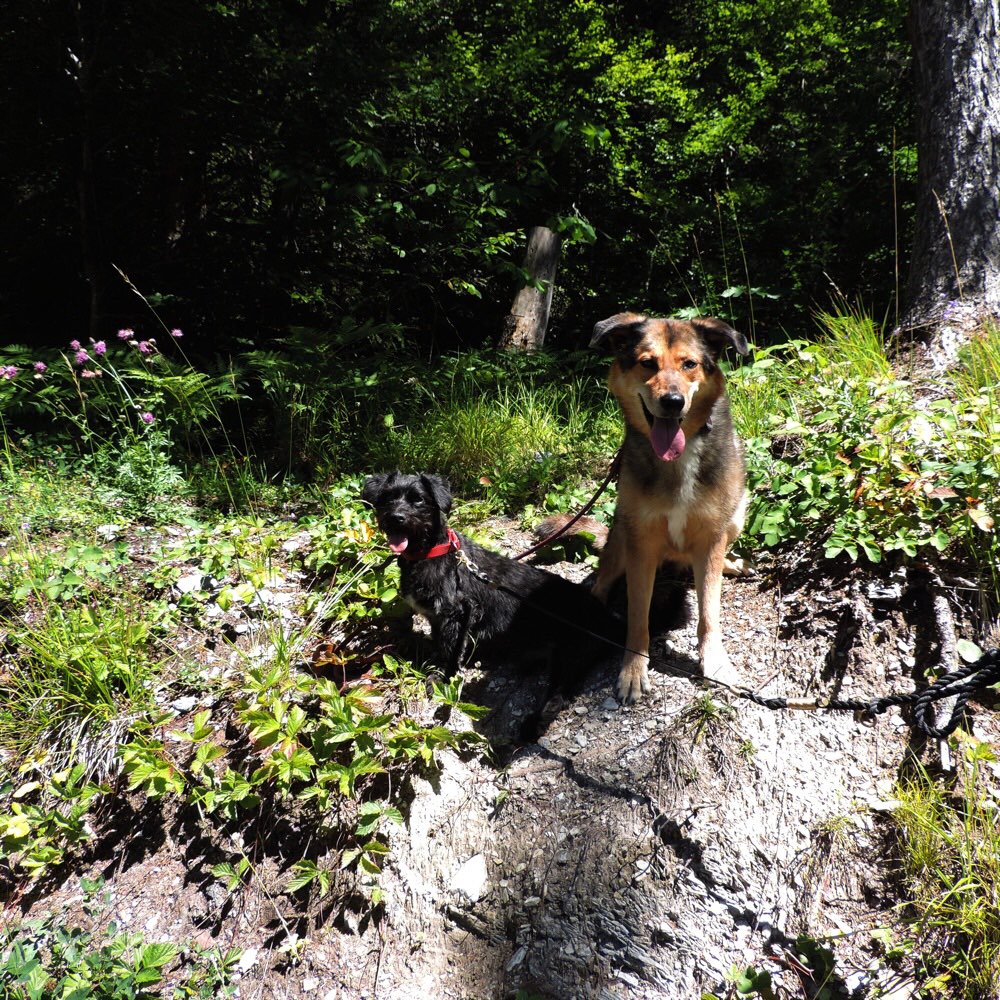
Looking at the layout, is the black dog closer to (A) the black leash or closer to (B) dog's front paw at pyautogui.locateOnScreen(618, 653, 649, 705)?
(B) dog's front paw at pyautogui.locateOnScreen(618, 653, 649, 705)

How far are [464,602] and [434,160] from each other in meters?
5.71

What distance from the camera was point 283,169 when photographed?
17.2ft

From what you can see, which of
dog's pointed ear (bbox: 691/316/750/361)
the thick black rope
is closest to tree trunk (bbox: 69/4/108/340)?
dog's pointed ear (bbox: 691/316/750/361)

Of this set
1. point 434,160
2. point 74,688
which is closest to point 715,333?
point 74,688

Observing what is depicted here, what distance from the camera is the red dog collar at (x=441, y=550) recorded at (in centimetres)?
340

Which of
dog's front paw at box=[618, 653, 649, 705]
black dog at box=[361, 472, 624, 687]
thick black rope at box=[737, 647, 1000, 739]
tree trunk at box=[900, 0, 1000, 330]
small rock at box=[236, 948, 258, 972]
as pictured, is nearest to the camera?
thick black rope at box=[737, 647, 1000, 739]

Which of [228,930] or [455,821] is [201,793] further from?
[455,821]

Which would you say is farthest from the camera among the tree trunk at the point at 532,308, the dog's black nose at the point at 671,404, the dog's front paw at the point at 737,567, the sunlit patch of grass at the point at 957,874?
the tree trunk at the point at 532,308

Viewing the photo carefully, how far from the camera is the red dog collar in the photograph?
3.40 m

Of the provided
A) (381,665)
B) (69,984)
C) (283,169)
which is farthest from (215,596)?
(283,169)

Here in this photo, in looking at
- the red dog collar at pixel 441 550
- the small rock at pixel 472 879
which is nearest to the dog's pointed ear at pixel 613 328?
the red dog collar at pixel 441 550

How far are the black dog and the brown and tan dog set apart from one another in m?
0.33

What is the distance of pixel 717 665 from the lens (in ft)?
9.85

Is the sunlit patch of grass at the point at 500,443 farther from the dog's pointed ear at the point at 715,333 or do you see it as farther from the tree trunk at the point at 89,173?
the tree trunk at the point at 89,173
